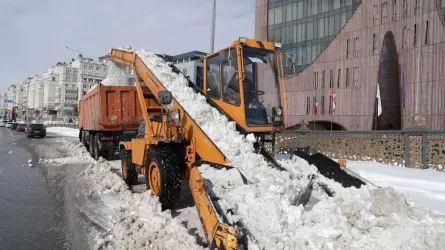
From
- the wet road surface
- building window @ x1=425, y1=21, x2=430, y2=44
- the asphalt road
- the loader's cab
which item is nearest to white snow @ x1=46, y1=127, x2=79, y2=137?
the asphalt road

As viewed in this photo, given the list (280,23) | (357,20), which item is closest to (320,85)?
(357,20)

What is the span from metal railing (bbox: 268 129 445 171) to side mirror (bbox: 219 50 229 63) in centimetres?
347

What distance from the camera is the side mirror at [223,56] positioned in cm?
693

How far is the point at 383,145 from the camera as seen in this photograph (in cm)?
1266

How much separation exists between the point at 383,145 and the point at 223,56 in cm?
819

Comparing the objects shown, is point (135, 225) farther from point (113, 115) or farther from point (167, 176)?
point (113, 115)

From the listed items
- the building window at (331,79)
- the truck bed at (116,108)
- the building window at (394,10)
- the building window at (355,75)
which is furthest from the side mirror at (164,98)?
the building window at (331,79)

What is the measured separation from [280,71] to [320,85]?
1233 inches

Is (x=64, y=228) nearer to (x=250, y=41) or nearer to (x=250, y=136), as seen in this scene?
(x=250, y=136)

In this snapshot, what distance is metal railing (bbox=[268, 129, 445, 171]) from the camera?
11.2 metres

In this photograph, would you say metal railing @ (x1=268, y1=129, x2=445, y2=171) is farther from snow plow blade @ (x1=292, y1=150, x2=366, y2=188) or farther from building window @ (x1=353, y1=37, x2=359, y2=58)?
building window @ (x1=353, y1=37, x2=359, y2=58)

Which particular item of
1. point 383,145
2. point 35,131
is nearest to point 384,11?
point 383,145

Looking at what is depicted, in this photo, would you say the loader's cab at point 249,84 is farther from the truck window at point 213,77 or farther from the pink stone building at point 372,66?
the pink stone building at point 372,66

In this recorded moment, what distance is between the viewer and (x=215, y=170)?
5.48 metres
